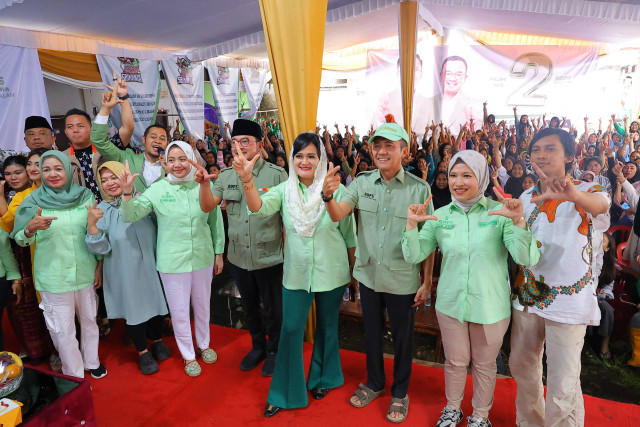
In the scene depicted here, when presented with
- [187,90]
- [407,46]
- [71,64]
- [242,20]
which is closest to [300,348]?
[407,46]

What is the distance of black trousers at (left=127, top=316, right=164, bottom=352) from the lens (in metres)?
2.86

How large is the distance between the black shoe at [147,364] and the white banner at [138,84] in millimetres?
4794

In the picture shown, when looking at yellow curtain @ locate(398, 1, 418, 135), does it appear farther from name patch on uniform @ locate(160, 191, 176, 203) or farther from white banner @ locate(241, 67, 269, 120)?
white banner @ locate(241, 67, 269, 120)

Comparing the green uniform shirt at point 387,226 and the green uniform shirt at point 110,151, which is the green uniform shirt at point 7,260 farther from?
the green uniform shirt at point 387,226

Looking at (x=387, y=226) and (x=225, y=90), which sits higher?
(x=225, y=90)

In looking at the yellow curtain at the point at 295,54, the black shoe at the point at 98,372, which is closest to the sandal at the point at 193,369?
the black shoe at the point at 98,372

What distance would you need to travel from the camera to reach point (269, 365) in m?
2.81

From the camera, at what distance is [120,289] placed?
276 cm

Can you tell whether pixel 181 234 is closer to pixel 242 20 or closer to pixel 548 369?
pixel 548 369

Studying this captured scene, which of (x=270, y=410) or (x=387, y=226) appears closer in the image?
(x=387, y=226)

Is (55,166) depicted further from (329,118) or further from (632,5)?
(329,118)

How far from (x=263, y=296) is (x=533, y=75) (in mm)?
6597

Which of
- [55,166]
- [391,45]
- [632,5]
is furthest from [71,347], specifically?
[391,45]

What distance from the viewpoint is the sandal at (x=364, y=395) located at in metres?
2.44
